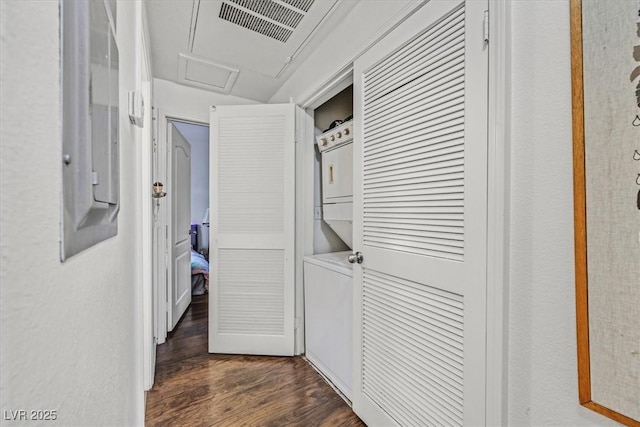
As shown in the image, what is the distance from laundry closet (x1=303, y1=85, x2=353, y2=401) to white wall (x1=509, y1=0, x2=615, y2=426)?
105 cm

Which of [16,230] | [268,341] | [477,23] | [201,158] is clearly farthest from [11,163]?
[201,158]

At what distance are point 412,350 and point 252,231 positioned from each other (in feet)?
5.13

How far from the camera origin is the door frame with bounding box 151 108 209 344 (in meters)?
2.71

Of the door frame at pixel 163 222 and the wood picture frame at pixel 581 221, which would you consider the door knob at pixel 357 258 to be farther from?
the door frame at pixel 163 222

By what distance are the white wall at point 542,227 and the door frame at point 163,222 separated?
2628mm

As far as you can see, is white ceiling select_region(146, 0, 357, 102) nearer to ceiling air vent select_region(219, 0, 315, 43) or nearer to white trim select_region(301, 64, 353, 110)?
ceiling air vent select_region(219, 0, 315, 43)

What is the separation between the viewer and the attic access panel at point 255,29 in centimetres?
179

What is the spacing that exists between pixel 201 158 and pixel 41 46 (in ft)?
19.4

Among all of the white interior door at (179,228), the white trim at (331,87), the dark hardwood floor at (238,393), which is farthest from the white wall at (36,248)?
the white interior door at (179,228)

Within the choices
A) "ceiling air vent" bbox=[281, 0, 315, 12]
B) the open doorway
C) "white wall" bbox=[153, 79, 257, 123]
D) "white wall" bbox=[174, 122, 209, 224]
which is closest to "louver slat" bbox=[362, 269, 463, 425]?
"ceiling air vent" bbox=[281, 0, 315, 12]

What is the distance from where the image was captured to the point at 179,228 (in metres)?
3.29

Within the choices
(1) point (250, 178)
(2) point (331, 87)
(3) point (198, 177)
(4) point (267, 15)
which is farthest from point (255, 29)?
(3) point (198, 177)

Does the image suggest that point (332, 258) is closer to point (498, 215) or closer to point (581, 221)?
point (498, 215)

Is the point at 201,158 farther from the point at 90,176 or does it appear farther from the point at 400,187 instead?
the point at 90,176
